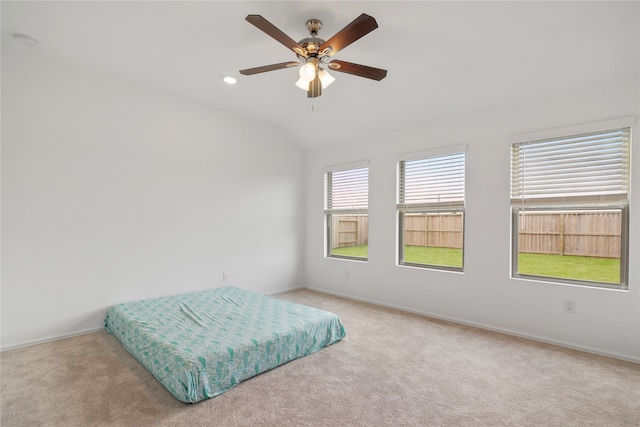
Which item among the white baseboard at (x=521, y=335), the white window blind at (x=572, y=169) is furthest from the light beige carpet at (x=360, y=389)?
the white window blind at (x=572, y=169)

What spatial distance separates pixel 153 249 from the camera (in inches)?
149

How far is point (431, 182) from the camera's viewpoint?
4047 mm

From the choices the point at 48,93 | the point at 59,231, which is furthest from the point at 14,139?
the point at 59,231

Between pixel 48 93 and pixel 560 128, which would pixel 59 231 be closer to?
pixel 48 93

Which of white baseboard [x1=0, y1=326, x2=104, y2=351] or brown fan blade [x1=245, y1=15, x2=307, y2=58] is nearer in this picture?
brown fan blade [x1=245, y1=15, x2=307, y2=58]

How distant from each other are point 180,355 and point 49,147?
254 centimetres

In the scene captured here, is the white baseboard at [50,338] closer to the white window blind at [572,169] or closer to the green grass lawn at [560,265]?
the green grass lawn at [560,265]

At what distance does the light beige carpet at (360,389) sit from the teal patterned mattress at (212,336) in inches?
3.7

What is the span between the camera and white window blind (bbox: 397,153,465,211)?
382cm

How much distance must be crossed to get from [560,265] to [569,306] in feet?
1.36

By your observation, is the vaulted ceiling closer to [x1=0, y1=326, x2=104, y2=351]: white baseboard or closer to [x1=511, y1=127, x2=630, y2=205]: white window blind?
[x1=511, y1=127, x2=630, y2=205]: white window blind

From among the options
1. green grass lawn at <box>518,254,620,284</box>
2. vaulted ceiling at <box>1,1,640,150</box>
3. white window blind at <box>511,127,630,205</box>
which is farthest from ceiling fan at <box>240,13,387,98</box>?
green grass lawn at <box>518,254,620,284</box>

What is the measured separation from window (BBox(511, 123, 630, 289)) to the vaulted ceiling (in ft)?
1.91

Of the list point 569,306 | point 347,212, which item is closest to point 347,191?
point 347,212
